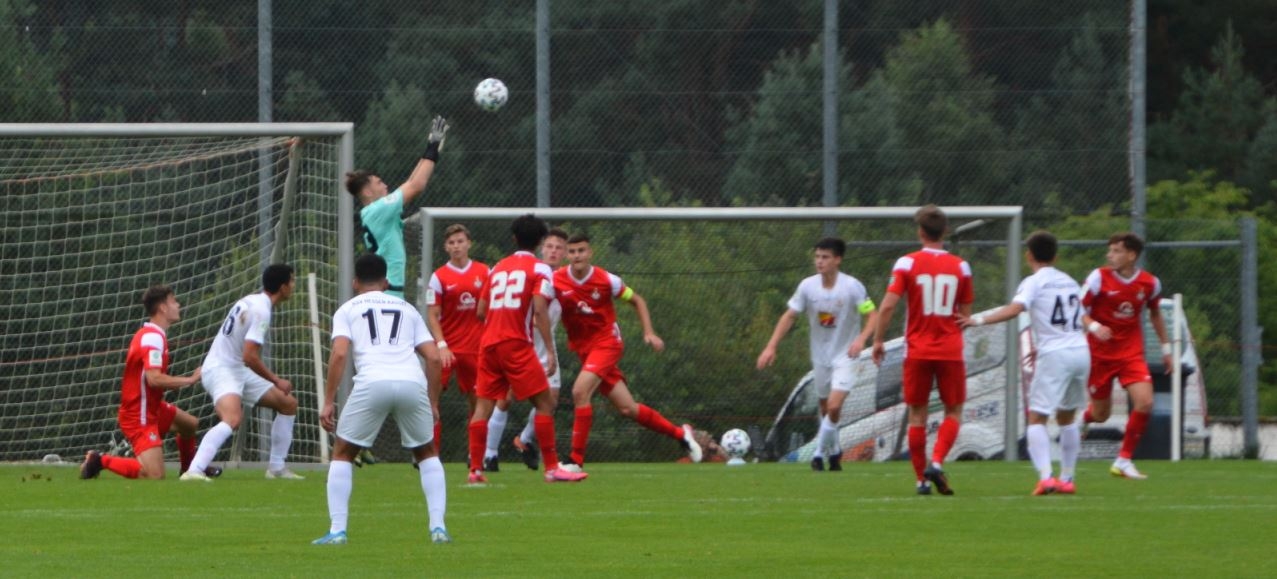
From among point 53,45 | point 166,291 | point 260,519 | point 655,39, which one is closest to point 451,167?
point 655,39

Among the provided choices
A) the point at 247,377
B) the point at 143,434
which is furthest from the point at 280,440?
the point at 143,434

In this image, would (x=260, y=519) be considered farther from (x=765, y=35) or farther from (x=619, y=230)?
(x=765, y=35)

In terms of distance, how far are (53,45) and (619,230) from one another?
6.50m

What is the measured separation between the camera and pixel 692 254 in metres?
19.4

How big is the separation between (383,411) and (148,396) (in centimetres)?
547

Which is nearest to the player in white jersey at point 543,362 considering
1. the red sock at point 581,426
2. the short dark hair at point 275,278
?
the red sock at point 581,426

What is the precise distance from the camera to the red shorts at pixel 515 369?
12.5 meters

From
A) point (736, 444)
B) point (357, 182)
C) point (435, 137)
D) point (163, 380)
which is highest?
point (435, 137)

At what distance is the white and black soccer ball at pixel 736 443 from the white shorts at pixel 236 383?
5600 millimetres

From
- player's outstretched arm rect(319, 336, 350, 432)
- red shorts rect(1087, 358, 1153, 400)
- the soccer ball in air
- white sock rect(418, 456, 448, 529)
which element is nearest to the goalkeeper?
the soccer ball in air

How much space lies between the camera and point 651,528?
974 cm

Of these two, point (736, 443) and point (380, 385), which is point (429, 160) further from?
point (736, 443)

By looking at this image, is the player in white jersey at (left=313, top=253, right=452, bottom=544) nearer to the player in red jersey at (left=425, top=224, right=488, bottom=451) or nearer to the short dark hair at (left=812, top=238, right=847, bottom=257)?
the player in red jersey at (left=425, top=224, right=488, bottom=451)

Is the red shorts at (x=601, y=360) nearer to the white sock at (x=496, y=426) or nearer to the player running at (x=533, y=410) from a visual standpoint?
the player running at (x=533, y=410)
